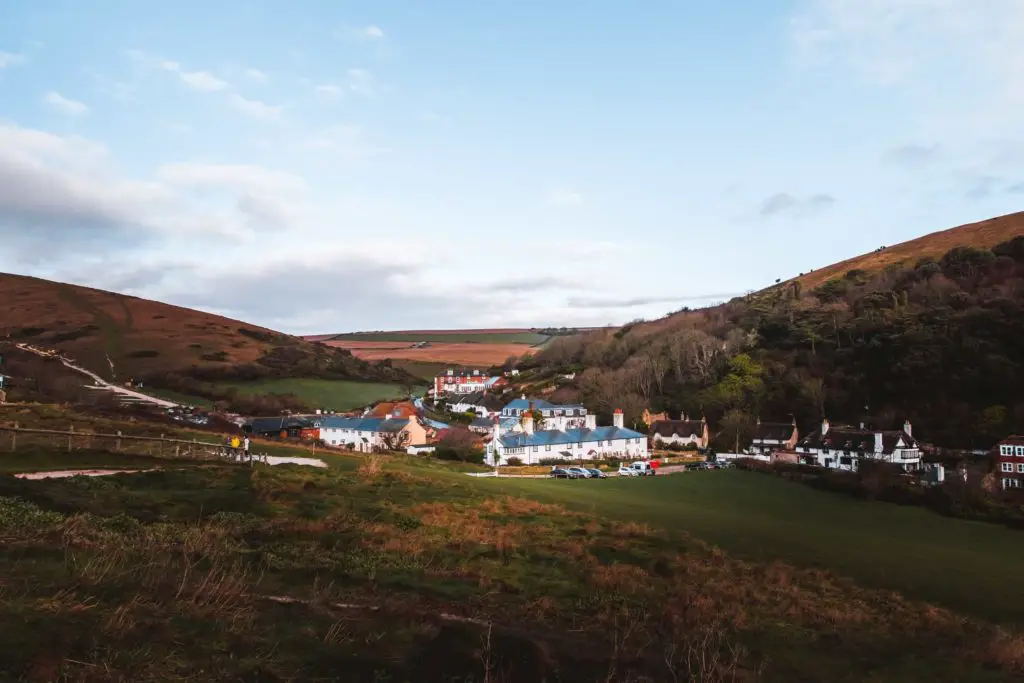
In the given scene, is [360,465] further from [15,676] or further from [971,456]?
[971,456]

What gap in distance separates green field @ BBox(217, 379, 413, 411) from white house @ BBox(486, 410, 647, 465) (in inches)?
1337

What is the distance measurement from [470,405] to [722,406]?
179 ft

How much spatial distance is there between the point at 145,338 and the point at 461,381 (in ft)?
271

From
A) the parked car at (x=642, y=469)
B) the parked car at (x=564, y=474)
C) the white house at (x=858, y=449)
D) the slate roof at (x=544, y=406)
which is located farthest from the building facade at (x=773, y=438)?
the parked car at (x=564, y=474)

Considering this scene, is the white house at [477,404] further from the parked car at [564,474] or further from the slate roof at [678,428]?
the parked car at [564,474]

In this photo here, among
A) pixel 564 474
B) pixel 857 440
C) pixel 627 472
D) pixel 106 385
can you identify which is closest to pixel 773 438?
pixel 857 440

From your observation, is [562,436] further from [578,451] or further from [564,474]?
[564,474]

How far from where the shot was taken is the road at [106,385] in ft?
224

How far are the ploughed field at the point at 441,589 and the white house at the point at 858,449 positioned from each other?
115ft

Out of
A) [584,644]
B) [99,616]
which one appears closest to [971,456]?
[584,644]

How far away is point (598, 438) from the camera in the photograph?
75.2 metres

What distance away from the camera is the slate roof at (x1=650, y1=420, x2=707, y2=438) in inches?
3533

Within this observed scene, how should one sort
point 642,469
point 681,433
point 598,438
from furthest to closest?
point 681,433 → point 598,438 → point 642,469

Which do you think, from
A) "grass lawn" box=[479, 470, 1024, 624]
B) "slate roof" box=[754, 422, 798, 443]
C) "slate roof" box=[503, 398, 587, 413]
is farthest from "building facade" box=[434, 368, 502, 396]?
"grass lawn" box=[479, 470, 1024, 624]
